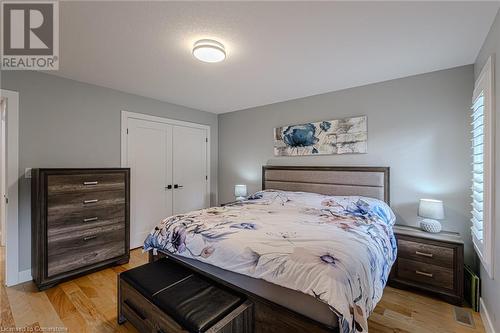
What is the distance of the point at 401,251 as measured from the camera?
244 centimetres

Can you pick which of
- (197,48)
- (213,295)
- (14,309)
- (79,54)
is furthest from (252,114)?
(14,309)

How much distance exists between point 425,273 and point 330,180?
144 centimetres

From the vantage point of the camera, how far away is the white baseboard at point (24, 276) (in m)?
2.54

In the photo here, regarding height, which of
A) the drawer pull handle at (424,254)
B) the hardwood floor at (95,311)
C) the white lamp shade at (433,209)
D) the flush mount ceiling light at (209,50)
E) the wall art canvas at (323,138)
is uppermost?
the flush mount ceiling light at (209,50)

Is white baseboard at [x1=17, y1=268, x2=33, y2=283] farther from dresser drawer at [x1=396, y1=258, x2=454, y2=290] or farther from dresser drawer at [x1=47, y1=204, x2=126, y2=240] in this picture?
dresser drawer at [x1=396, y1=258, x2=454, y2=290]

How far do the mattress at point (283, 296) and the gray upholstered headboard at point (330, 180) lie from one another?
78.7 inches

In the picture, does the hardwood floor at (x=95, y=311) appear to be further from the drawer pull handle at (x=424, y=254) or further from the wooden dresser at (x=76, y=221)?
the drawer pull handle at (x=424, y=254)

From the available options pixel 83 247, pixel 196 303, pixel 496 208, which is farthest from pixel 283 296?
pixel 83 247

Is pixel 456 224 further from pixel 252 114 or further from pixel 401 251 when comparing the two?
pixel 252 114

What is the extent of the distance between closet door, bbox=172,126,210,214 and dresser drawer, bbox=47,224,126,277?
1257mm

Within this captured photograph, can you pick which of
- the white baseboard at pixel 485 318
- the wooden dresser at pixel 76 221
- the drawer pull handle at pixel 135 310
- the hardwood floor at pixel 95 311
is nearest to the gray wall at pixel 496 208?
the white baseboard at pixel 485 318

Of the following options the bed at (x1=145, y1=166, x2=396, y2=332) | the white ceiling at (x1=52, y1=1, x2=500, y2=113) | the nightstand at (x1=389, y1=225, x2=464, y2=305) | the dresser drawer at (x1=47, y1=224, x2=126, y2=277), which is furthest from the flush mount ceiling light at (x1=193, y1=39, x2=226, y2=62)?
the nightstand at (x1=389, y1=225, x2=464, y2=305)

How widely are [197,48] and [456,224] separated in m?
3.23

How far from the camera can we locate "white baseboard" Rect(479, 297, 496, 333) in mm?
1750
